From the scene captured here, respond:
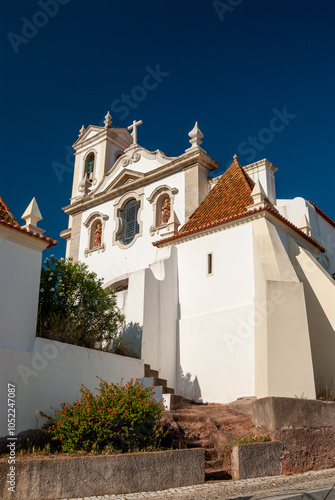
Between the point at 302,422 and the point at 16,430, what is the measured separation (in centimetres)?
546

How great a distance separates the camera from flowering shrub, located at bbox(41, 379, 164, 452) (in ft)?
26.0

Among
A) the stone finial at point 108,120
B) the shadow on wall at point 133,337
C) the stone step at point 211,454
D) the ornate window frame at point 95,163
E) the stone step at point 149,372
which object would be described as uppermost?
the stone finial at point 108,120

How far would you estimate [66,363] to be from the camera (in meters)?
10.4

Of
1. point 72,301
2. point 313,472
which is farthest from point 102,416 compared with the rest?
point 72,301

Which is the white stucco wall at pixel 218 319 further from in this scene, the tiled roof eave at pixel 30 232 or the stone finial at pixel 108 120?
the stone finial at pixel 108 120

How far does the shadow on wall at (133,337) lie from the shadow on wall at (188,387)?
1751 mm

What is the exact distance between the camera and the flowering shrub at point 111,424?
26.0 feet

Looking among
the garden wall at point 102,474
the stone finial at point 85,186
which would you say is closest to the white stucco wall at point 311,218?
the stone finial at point 85,186

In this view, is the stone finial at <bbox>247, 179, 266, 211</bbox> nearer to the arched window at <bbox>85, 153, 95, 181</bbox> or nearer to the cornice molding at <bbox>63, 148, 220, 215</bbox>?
the cornice molding at <bbox>63, 148, 220, 215</bbox>

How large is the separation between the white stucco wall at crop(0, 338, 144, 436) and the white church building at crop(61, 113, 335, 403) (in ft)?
7.61

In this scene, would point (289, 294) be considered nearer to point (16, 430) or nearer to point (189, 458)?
point (189, 458)

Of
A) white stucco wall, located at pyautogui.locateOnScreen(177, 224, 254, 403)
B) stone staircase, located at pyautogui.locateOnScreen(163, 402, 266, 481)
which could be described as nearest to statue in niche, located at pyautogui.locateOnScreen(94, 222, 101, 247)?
white stucco wall, located at pyautogui.locateOnScreen(177, 224, 254, 403)

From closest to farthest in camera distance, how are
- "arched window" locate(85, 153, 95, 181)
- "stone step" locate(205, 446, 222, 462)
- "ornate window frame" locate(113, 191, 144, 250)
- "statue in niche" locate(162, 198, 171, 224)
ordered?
"stone step" locate(205, 446, 222, 462)
"statue in niche" locate(162, 198, 171, 224)
"ornate window frame" locate(113, 191, 144, 250)
"arched window" locate(85, 153, 95, 181)

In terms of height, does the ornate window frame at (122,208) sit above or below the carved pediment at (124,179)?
below
